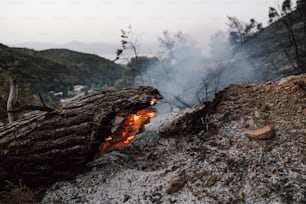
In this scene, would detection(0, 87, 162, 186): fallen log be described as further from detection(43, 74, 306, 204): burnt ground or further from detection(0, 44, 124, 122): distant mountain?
detection(0, 44, 124, 122): distant mountain

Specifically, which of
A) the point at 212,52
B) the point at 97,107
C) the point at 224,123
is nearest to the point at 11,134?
the point at 97,107

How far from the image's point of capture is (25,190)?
3.38 meters

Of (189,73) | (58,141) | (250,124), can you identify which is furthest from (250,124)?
(189,73)

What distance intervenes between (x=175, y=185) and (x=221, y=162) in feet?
2.34

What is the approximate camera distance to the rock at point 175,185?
290cm

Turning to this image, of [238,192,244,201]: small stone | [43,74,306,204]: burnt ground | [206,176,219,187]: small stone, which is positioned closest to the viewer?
[238,192,244,201]: small stone

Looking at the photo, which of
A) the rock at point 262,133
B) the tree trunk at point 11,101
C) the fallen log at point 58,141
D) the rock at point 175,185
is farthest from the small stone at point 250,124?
the tree trunk at point 11,101

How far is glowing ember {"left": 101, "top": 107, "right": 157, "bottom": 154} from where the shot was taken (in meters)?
3.93

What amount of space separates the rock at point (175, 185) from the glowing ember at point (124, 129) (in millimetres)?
1373

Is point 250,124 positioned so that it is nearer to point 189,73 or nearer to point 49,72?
point 189,73

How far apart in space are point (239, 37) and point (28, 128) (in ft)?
98.7

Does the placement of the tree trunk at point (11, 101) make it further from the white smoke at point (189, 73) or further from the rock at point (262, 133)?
the white smoke at point (189, 73)

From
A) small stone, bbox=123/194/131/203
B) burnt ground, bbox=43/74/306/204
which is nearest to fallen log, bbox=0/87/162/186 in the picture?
burnt ground, bbox=43/74/306/204

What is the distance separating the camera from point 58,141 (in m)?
3.47
